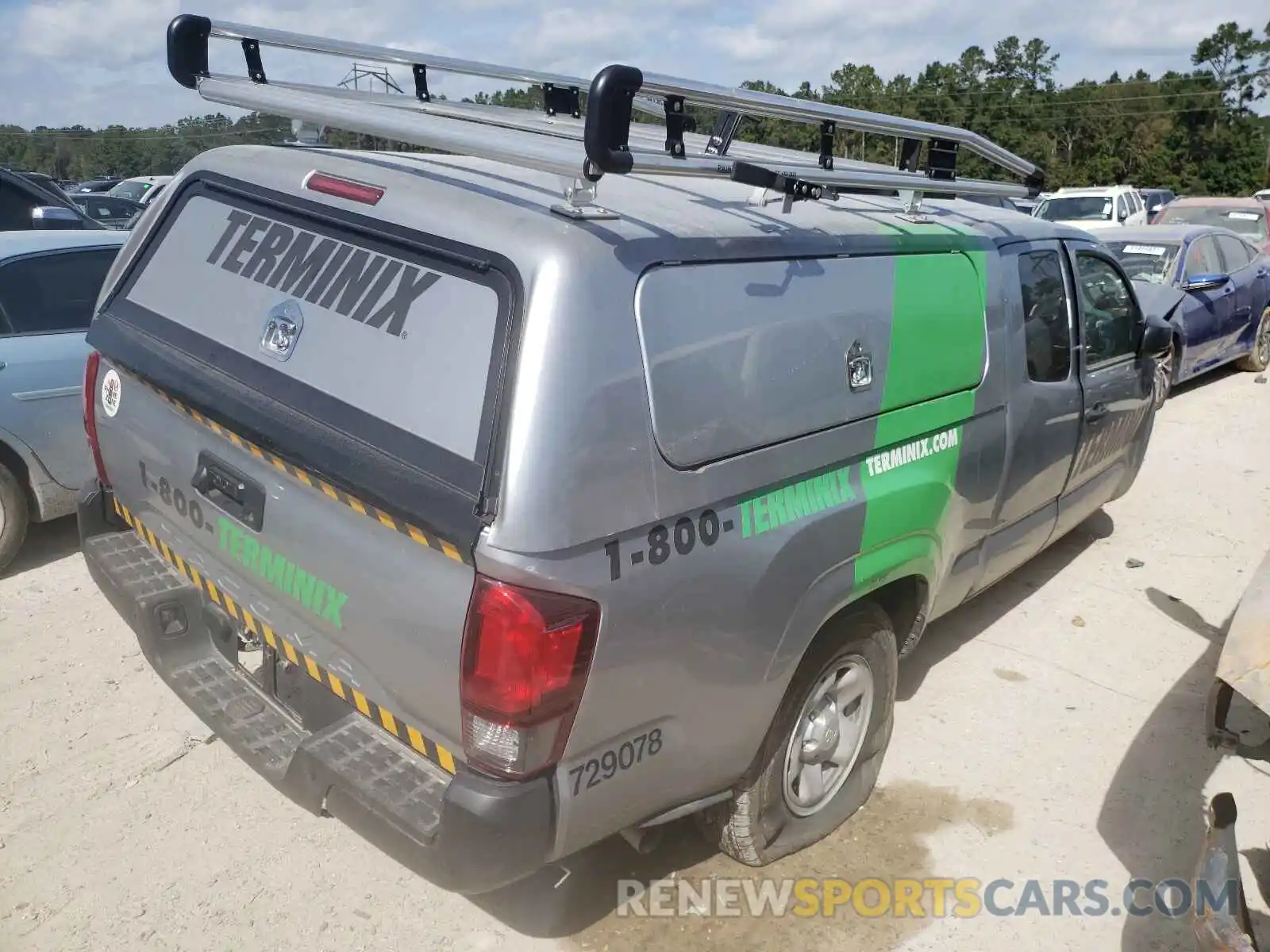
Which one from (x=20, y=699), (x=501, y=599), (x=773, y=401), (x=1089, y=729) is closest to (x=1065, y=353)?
(x=1089, y=729)

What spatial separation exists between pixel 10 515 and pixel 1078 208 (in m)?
17.6

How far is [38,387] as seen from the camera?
475cm

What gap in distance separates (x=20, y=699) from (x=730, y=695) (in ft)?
9.50

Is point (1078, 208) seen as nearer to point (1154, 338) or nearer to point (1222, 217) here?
point (1222, 217)

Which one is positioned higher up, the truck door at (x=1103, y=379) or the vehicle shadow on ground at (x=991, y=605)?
the truck door at (x=1103, y=379)

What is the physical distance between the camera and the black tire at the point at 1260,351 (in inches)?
415

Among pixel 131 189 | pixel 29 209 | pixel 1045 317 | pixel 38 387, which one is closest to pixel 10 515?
pixel 38 387

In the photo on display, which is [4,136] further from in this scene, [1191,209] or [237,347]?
[237,347]

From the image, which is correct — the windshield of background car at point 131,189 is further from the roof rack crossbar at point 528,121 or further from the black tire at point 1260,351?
the black tire at point 1260,351

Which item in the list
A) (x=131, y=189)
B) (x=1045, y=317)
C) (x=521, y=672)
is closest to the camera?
(x=521, y=672)

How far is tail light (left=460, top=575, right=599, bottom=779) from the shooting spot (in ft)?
6.84

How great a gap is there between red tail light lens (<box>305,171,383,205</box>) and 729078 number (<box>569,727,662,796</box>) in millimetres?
1505

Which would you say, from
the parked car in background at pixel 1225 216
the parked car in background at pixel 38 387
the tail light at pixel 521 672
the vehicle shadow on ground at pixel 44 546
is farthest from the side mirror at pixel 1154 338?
A: the parked car in background at pixel 1225 216

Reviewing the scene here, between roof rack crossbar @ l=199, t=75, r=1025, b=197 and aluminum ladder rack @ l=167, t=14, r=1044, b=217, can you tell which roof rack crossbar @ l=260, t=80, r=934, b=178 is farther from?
roof rack crossbar @ l=199, t=75, r=1025, b=197
